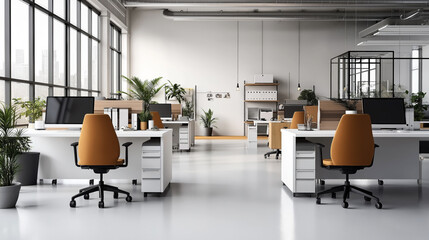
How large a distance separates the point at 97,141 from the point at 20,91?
4401 millimetres

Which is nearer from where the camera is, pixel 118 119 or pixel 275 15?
pixel 118 119

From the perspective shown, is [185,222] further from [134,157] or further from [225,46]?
[225,46]

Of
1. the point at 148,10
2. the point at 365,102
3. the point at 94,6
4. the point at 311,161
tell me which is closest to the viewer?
the point at 311,161

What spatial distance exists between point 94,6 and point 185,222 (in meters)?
9.88

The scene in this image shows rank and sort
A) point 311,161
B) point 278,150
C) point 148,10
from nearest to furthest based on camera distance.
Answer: point 311,161, point 278,150, point 148,10

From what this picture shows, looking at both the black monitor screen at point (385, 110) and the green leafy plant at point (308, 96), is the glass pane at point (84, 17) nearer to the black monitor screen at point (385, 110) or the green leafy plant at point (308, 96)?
the green leafy plant at point (308, 96)

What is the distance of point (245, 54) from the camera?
602 inches

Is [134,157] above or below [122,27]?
below

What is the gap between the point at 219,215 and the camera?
157 inches

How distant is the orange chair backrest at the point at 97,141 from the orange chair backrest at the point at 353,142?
8.15 feet

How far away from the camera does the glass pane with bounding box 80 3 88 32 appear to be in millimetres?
11130

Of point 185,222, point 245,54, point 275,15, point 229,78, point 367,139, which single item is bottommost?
point 185,222

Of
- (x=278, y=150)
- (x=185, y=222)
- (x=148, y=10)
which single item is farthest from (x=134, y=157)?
(x=148, y=10)

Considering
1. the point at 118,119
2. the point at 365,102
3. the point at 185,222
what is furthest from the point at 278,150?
the point at 185,222
